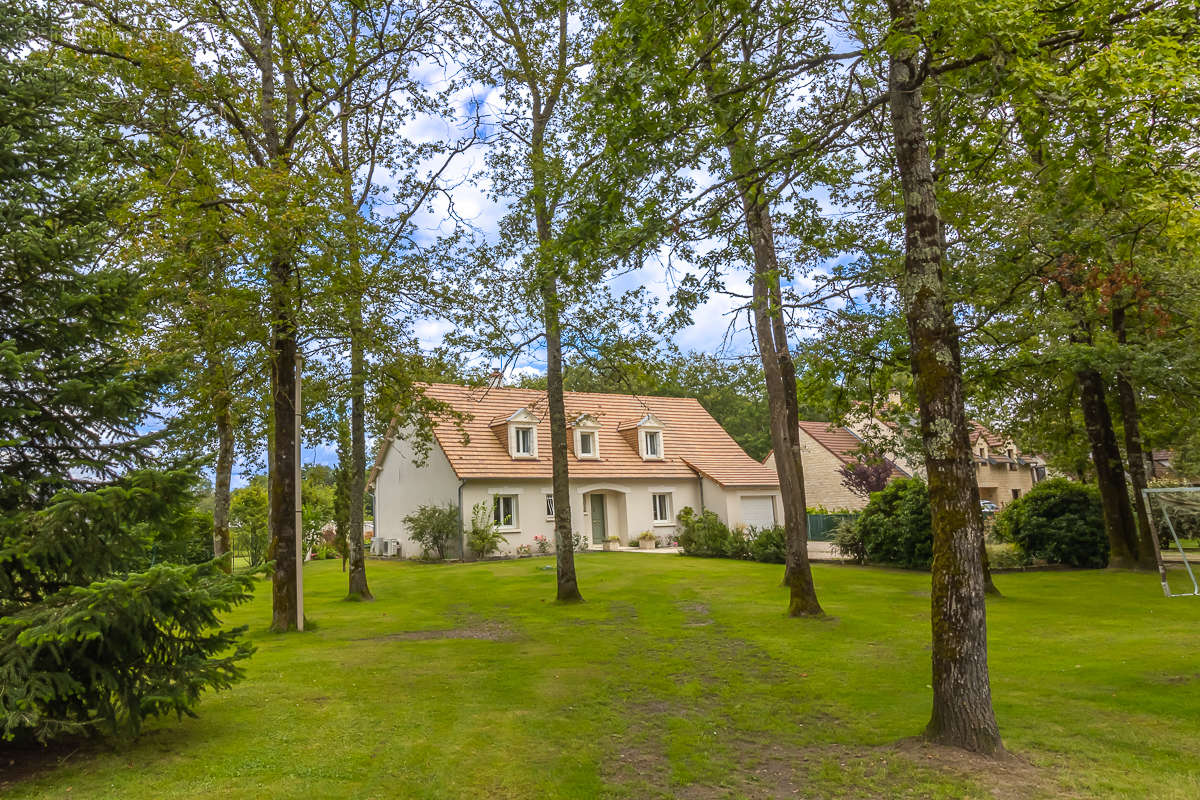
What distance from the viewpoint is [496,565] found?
81.7 ft

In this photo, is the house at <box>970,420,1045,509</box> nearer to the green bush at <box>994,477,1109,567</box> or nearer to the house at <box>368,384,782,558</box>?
the house at <box>368,384,782,558</box>

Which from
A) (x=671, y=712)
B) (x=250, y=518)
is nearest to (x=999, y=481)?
(x=250, y=518)

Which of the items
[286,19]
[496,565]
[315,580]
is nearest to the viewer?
[286,19]

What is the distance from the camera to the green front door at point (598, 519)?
3219 centimetres

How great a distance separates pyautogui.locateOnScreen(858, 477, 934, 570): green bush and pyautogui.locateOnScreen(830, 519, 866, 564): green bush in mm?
356

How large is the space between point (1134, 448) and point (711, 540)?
44.0 ft

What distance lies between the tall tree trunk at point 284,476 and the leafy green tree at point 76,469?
570 centimetres

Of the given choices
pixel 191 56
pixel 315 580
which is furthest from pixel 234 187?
pixel 315 580

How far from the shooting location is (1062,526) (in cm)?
2084

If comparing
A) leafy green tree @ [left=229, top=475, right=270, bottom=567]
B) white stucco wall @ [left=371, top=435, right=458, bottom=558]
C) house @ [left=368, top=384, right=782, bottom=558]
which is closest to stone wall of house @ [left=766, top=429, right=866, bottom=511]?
house @ [left=368, top=384, right=782, bottom=558]

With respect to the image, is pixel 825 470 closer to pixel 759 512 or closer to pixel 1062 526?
pixel 759 512

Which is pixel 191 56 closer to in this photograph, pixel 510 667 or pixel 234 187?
pixel 234 187

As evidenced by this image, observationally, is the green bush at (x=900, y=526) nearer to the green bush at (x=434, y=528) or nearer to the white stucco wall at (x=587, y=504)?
the white stucco wall at (x=587, y=504)

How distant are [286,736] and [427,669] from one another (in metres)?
2.99
